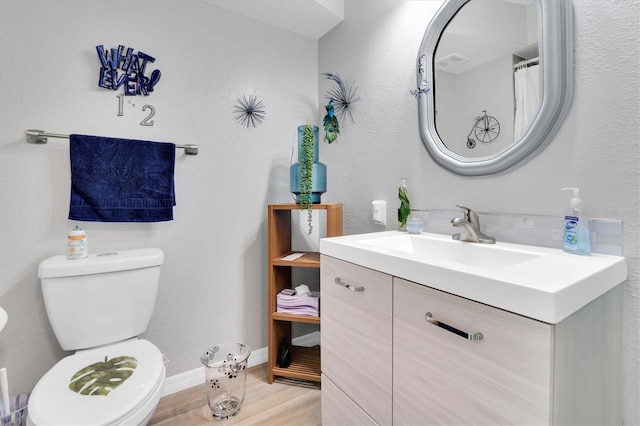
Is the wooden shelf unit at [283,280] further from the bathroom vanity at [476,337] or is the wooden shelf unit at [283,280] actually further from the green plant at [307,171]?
the bathroom vanity at [476,337]

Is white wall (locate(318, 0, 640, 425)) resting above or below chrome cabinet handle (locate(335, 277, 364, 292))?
above

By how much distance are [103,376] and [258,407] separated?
0.76 meters

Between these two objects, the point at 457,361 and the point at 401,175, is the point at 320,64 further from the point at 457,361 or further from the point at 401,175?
the point at 457,361

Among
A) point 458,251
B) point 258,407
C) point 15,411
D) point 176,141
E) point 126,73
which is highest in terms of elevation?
point 126,73

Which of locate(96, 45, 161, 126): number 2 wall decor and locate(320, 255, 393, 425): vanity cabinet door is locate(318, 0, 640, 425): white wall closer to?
locate(320, 255, 393, 425): vanity cabinet door

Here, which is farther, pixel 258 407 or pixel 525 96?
pixel 258 407

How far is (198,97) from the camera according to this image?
5.49 feet

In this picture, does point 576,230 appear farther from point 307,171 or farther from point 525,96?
point 307,171

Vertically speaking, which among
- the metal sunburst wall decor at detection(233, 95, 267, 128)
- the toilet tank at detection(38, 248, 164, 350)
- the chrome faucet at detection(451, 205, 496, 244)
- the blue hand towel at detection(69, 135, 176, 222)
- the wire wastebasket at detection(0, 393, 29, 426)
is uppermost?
the metal sunburst wall decor at detection(233, 95, 267, 128)

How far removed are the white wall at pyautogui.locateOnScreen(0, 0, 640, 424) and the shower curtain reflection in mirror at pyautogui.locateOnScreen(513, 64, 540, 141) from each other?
0.34 ft

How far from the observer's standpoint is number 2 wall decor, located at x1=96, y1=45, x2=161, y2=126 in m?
1.43

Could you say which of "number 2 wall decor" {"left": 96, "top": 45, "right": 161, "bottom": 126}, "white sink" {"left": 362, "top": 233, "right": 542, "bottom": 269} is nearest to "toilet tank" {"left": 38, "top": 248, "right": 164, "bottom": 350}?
"number 2 wall decor" {"left": 96, "top": 45, "right": 161, "bottom": 126}

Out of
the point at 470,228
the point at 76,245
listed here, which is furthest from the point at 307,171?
the point at 76,245

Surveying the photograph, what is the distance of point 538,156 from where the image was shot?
102cm
